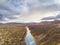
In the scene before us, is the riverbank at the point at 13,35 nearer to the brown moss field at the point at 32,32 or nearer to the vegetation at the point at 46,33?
the brown moss field at the point at 32,32

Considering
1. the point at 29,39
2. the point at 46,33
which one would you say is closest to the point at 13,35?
the point at 29,39

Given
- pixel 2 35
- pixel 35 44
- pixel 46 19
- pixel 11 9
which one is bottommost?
pixel 35 44

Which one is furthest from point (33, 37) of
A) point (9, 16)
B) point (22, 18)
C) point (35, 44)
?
point (9, 16)

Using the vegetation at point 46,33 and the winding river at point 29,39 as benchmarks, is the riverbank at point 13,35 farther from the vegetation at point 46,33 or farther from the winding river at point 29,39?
the vegetation at point 46,33

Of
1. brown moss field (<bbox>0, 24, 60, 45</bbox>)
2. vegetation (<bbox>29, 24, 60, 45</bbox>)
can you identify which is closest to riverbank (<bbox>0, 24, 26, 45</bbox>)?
brown moss field (<bbox>0, 24, 60, 45</bbox>)

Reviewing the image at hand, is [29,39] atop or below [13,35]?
below

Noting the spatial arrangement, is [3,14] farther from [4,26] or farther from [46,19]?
[46,19]

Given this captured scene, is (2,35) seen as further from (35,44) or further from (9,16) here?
(35,44)

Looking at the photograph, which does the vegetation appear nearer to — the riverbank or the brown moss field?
the brown moss field

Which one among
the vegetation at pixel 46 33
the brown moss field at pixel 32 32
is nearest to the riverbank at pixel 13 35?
the brown moss field at pixel 32 32

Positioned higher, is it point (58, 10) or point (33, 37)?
point (58, 10)

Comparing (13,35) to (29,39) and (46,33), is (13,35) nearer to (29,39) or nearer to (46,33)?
(29,39)
